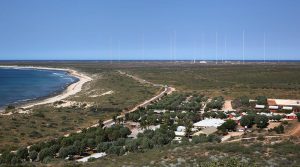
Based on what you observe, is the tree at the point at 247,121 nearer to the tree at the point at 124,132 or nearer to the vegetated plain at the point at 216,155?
the tree at the point at 124,132

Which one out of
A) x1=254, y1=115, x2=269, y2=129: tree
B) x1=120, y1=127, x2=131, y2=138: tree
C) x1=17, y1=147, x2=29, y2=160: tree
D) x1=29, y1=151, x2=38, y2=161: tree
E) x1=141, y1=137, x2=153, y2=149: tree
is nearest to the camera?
x1=17, y1=147, x2=29, y2=160: tree

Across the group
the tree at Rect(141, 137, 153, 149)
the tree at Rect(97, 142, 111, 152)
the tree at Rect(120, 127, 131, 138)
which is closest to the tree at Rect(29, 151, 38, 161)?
the tree at Rect(97, 142, 111, 152)

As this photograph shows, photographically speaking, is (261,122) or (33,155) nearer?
(33,155)

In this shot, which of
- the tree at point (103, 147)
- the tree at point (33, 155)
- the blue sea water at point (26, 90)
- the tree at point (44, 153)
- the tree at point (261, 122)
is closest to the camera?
the tree at point (44, 153)

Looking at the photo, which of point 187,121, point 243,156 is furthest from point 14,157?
point 187,121

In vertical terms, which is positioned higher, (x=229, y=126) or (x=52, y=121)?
(x=229, y=126)

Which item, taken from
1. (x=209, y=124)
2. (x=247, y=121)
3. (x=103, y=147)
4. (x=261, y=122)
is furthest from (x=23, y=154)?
(x=261, y=122)

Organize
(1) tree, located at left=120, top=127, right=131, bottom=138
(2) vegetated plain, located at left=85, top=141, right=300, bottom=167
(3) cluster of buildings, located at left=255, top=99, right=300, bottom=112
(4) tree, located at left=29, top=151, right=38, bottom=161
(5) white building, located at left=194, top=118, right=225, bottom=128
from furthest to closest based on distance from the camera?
1. (3) cluster of buildings, located at left=255, top=99, right=300, bottom=112
2. (5) white building, located at left=194, top=118, right=225, bottom=128
3. (1) tree, located at left=120, top=127, right=131, bottom=138
4. (4) tree, located at left=29, top=151, right=38, bottom=161
5. (2) vegetated plain, located at left=85, top=141, right=300, bottom=167

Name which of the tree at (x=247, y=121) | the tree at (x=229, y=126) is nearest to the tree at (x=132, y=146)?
the tree at (x=229, y=126)

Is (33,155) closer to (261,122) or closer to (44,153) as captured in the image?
(44,153)

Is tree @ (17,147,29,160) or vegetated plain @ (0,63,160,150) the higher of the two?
tree @ (17,147,29,160)

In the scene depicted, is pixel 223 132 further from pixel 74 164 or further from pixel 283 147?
pixel 74 164

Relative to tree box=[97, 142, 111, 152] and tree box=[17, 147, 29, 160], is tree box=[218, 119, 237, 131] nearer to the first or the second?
tree box=[97, 142, 111, 152]
